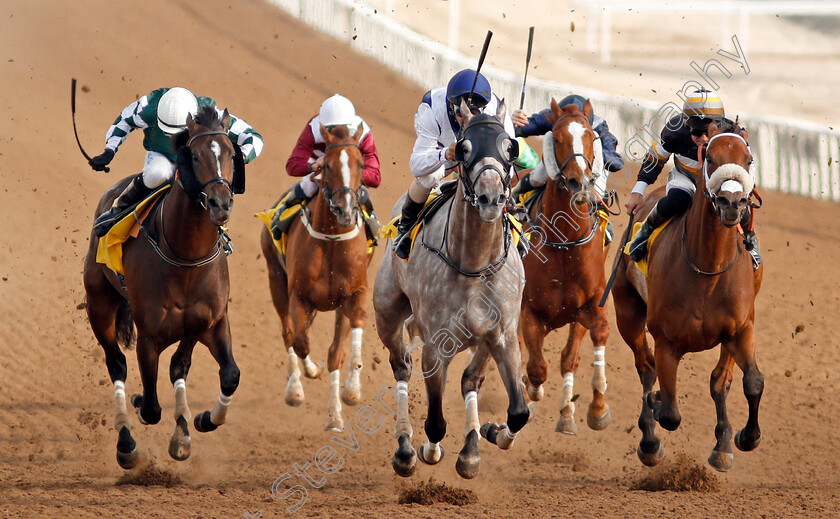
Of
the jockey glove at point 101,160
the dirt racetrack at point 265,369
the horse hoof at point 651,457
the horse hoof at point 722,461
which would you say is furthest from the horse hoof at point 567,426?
the jockey glove at point 101,160

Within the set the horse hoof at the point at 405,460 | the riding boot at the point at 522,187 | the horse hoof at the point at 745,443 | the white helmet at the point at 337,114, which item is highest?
the white helmet at the point at 337,114

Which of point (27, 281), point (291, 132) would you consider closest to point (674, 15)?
point (291, 132)

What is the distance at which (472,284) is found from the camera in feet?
21.7

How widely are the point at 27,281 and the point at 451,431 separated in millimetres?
5875

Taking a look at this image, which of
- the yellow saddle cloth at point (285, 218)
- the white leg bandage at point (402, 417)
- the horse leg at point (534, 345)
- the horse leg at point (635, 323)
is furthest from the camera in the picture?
the yellow saddle cloth at point (285, 218)

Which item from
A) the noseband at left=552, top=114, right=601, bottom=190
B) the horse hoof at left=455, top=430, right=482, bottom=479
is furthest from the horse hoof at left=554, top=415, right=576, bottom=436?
the horse hoof at left=455, top=430, right=482, bottom=479

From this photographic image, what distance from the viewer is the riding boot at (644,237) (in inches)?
318

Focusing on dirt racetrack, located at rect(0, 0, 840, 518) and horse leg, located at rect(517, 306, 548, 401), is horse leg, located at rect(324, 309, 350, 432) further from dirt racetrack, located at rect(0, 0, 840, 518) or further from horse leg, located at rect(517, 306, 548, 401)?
horse leg, located at rect(517, 306, 548, 401)

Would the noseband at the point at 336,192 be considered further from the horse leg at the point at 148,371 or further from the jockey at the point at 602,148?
the horse leg at the point at 148,371

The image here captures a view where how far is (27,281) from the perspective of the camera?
12.8 metres

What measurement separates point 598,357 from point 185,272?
3.56 metres

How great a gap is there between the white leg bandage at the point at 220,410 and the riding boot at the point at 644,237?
3.30 metres

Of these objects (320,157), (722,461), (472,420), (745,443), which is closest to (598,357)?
(722,461)

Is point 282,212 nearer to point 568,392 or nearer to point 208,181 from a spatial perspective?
Answer: point 208,181
